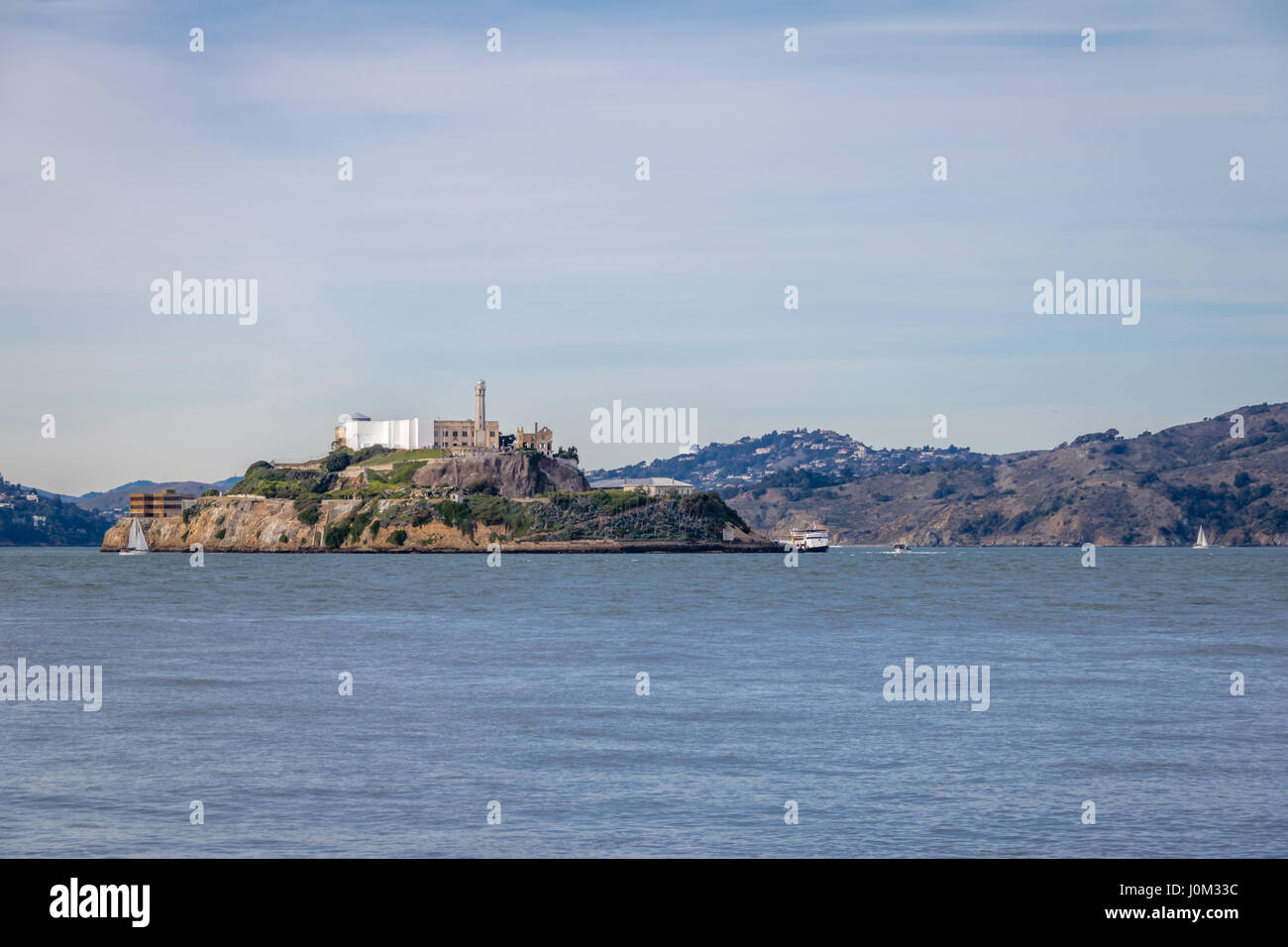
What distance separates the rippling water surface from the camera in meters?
18.1

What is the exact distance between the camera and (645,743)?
83.1 ft

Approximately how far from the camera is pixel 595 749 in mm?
24625

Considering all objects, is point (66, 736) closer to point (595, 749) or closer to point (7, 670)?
point (595, 749)

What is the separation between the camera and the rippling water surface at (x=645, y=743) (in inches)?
714

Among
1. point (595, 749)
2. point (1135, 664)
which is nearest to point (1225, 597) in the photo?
point (1135, 664)

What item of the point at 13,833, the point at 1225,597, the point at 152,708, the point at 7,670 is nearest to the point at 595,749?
the point at 13,833

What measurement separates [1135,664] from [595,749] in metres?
23.4

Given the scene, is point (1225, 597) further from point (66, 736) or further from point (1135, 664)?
point (66, 736)

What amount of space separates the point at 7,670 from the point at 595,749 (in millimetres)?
23305
